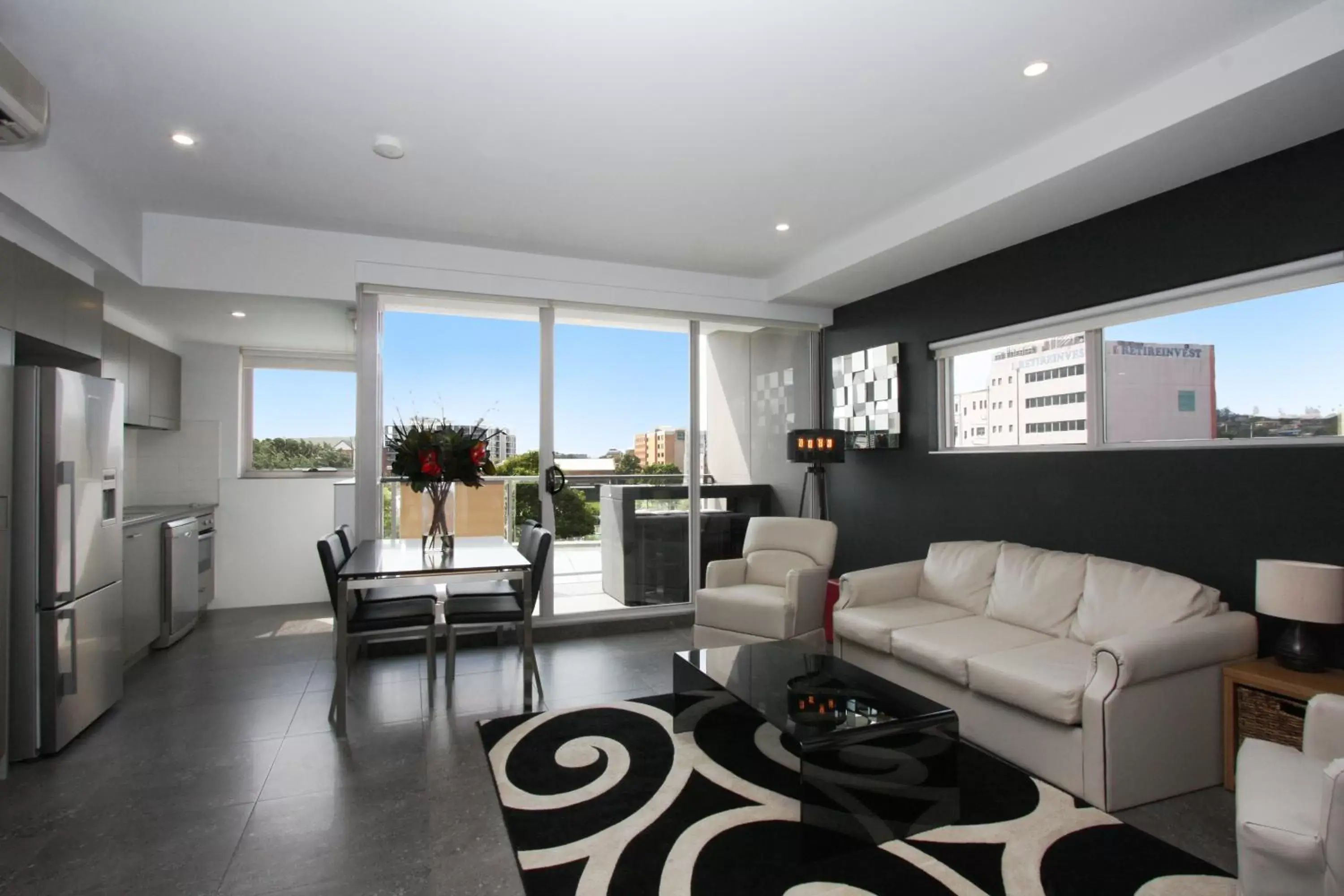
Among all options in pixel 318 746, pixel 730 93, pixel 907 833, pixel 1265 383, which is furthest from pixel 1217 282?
pixel 318 746

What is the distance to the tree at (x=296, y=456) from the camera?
20.5 ft

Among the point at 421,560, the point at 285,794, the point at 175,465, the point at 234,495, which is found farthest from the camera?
the point at 234,495

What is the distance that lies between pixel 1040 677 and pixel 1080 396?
186 centimetres

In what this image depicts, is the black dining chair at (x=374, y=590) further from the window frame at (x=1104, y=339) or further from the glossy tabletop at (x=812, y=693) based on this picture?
the window frame at (x=1104, y=339)

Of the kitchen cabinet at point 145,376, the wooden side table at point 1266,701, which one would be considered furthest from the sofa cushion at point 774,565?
the kitchen cabinet at point 145,376

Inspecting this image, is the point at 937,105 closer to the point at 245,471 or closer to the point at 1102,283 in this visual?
the point at 1102,283

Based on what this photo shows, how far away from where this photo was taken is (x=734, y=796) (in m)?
2.63

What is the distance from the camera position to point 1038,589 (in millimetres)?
3506

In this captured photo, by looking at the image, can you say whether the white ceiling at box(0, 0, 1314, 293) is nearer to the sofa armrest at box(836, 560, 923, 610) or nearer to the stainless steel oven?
the sofa armrest at box(836, 560, 923, 610)

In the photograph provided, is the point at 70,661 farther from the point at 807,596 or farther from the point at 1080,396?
the point at 1080,396

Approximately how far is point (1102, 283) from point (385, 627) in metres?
4.14

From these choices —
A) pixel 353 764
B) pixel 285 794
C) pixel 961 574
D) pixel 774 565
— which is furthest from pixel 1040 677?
pixel 285 794

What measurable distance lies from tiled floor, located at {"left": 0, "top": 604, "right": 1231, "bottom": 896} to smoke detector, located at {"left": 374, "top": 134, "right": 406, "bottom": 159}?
281 cm

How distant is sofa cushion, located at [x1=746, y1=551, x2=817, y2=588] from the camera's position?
480cm
